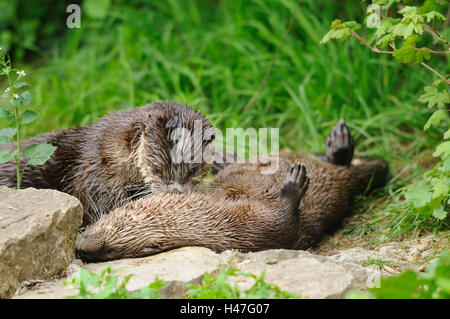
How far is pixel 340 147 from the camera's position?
3.81 m

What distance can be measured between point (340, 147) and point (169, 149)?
47.6 inches

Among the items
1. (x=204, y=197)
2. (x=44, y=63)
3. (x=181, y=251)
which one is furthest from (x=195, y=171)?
(x=44, y=63)

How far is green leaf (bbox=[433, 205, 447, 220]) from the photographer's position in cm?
297

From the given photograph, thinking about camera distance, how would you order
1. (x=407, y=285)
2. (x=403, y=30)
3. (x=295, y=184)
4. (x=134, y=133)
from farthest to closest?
(x=134, y=133)
(x=295, y=184)
(x=403, y=30)
(x=407, y=285)

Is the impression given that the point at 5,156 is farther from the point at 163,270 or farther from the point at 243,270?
the point at 243,270

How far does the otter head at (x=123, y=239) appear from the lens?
8.75 ft

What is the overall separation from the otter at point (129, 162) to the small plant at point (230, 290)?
105 cm

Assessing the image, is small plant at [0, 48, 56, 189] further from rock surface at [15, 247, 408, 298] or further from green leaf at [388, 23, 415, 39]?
green leaf at [388, 23, 415, 39]

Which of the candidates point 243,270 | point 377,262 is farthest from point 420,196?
point 243,270

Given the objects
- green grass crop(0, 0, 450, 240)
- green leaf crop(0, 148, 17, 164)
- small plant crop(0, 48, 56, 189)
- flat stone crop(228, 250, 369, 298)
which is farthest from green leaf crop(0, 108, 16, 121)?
green grass crop(0, 0, 450, 240)

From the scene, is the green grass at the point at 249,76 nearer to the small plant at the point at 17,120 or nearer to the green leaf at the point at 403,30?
the green leaf at the point at 403,30

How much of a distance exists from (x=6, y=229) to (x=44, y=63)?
433cm
